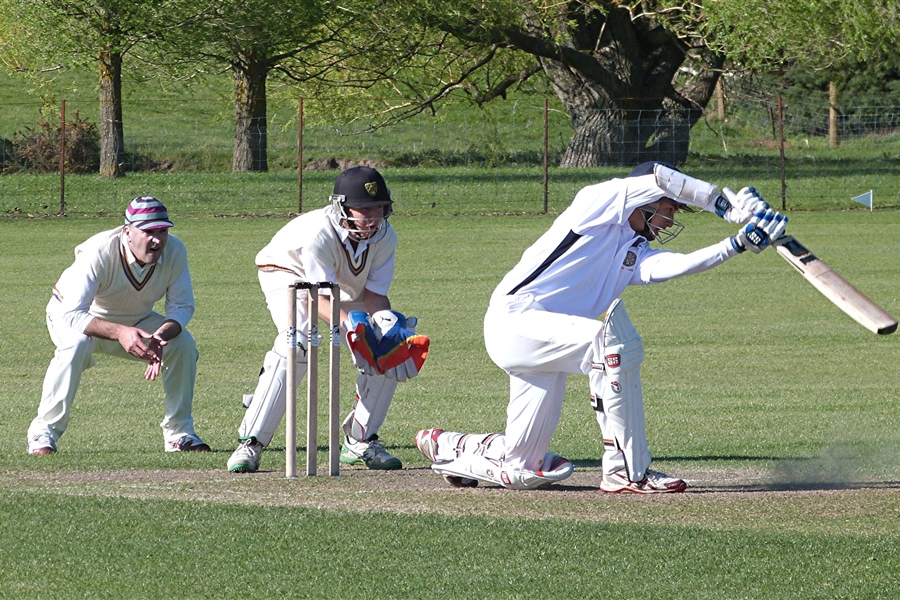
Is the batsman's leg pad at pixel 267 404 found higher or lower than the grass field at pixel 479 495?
higher

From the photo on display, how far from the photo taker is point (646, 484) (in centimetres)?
675

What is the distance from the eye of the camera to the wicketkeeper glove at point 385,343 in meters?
7.35

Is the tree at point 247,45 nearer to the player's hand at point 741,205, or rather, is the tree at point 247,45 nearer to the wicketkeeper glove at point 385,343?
the wicketkeeper glove at point 385,343

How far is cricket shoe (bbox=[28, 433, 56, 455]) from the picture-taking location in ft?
27.8

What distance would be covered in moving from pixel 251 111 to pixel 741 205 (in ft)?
100

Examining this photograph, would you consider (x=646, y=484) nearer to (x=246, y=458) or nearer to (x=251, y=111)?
(x=246, y=458)

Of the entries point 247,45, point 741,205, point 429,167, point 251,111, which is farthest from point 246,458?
point 429,167

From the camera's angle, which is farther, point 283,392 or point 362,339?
point 283,392

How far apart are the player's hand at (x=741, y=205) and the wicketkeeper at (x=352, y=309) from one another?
177 cm

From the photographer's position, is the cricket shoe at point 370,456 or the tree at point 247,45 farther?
the tree at point 247,45

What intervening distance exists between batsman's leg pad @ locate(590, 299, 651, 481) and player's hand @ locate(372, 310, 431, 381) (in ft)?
3.69

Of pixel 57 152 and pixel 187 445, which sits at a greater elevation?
pixel 57 152

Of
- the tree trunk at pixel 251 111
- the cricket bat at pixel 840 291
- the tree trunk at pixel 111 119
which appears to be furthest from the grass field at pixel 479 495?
the tree trunk at pixel 251 111

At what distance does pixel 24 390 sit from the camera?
37.9 ft
